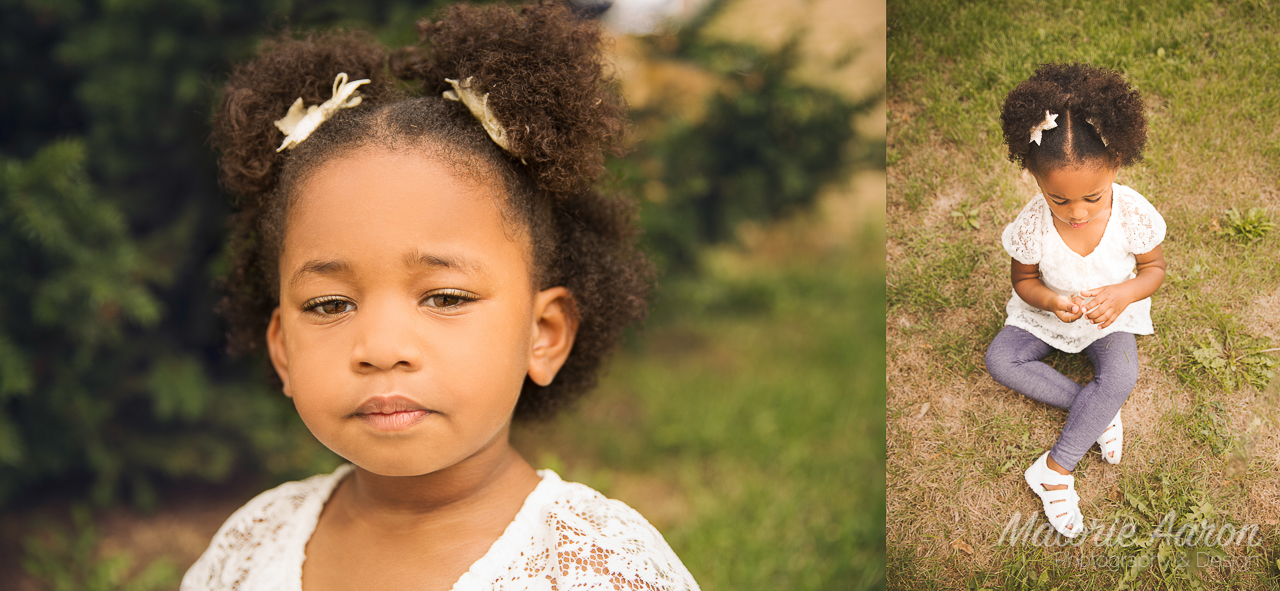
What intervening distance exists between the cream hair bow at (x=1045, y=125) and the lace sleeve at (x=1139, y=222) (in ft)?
0.47

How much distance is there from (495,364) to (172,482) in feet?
7.62

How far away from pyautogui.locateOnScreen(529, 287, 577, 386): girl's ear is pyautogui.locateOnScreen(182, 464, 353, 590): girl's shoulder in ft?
1.84

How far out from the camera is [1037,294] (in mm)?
1398

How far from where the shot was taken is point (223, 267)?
272cm

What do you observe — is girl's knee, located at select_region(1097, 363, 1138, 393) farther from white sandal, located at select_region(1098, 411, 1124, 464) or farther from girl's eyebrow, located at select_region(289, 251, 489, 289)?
girl's eyebrow, located at select_region(289, 251, 489, 289)

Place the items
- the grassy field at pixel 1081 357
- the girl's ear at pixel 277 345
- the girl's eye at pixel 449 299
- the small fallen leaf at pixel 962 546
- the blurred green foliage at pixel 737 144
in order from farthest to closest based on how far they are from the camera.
→ 1. the blurred green foliage at pixel 737 144
2. the girl's ear at pixel 277 345
3. the girl's eye at pixel 449 299
4. the small fallen leaf at pixel 962 546
5. the grassy field at pixel 1081 357

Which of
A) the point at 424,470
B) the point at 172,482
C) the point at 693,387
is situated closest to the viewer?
the point at 424,470

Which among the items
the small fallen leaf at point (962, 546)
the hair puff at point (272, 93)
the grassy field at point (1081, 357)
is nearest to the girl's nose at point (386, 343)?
the hair puff at point (272, 93)

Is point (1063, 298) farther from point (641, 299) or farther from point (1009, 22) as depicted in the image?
point (641, 299)

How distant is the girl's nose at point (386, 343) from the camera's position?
4.70ft

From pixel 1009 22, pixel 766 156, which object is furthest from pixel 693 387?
pixel 1009 22

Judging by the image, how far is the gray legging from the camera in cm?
134

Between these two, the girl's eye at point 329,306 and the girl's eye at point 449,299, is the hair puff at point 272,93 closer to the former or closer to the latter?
the girl's eye at point 329,306

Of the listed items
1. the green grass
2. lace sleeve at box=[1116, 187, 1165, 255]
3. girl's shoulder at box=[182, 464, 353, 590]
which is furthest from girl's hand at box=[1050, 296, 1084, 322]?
girl's shoulder at box=[182, 464, 353, 590]
